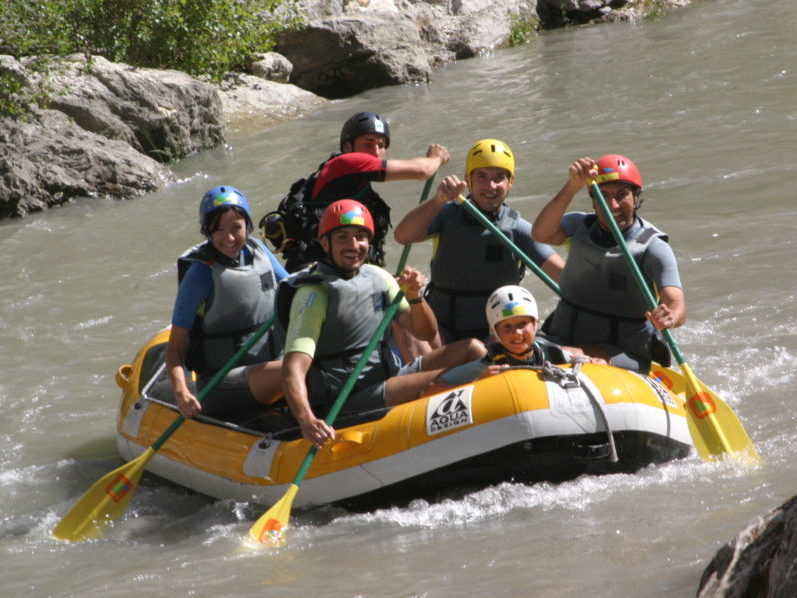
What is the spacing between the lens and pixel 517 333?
15.6ft

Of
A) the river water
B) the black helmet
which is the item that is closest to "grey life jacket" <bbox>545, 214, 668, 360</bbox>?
the river water

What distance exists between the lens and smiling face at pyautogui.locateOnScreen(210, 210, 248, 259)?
16.9 ft

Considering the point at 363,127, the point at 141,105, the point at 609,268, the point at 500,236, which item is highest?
the point at 141,105

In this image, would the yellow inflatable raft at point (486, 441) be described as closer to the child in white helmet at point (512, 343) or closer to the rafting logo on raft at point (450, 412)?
the rafting logo on raft at point (450, 412)

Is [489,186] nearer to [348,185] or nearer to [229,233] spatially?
[348,185]

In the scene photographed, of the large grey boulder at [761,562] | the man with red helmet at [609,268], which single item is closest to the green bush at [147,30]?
the man with red helmet at [609,268]

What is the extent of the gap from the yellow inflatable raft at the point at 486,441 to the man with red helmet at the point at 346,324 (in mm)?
159

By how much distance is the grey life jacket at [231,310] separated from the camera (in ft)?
17.2

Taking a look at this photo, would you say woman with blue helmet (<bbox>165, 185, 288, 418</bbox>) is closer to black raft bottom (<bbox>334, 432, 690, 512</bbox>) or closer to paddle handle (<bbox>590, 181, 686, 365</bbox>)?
black raft bottom (<bbox>334, 432, 690, 512</bbox>)

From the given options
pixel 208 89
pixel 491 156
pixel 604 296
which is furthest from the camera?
pixel 208 89

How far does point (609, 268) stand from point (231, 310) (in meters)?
1.70

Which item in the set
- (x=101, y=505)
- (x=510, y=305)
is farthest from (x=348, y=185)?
(x=101, y=505)

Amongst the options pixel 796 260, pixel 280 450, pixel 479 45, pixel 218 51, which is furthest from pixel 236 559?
pixel 479 45

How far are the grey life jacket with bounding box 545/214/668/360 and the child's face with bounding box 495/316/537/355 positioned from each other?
1.62 ft
